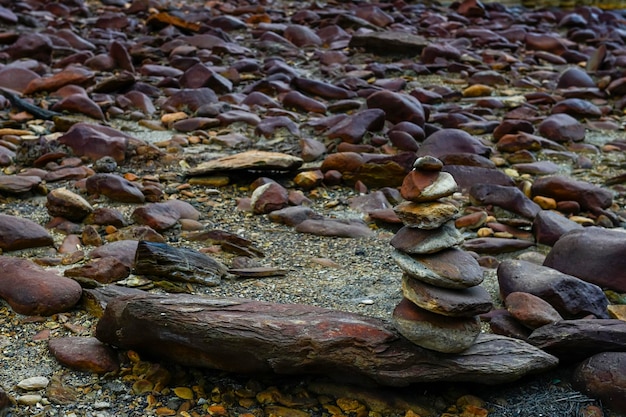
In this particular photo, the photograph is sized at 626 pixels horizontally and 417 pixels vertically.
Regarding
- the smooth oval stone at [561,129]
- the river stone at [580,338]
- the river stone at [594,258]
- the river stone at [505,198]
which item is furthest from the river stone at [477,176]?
the river stone at [580,338]

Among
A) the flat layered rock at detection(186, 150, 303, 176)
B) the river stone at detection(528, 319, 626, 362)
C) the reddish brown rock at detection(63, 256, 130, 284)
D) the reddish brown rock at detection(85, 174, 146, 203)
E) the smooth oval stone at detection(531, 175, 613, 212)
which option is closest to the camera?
the river stone at detection(528, 319, 626, 362)

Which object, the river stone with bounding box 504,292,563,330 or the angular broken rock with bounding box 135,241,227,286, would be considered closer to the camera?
the river stone with bounding box 504,292,563,330

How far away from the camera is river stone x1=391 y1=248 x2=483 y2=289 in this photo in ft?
7.20

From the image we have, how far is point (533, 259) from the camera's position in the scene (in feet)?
11.1

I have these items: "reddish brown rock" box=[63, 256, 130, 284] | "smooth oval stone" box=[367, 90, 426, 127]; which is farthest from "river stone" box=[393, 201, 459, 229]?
"smooth oval stone" box=[367, 90, 426, 127]

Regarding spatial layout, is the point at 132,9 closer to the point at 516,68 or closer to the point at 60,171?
the point at 516,68

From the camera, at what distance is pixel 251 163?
411 cm

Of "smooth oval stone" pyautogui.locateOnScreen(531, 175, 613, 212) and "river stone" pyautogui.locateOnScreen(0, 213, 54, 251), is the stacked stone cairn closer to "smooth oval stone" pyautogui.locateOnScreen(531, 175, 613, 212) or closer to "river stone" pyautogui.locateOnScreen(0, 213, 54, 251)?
"river stone" pyautogui.locateOnScreen(0, 213, 54, 251)

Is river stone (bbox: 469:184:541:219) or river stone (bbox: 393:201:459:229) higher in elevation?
river stone (bbox: 393:201:459:229)

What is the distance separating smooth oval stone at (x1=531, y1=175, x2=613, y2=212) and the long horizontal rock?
1.84 meters

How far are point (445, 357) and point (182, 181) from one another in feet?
7.38

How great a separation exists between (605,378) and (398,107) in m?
3.04

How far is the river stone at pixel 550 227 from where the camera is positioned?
3539 mm

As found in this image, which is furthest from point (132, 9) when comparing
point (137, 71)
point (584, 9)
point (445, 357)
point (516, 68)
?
point (445, 357)
